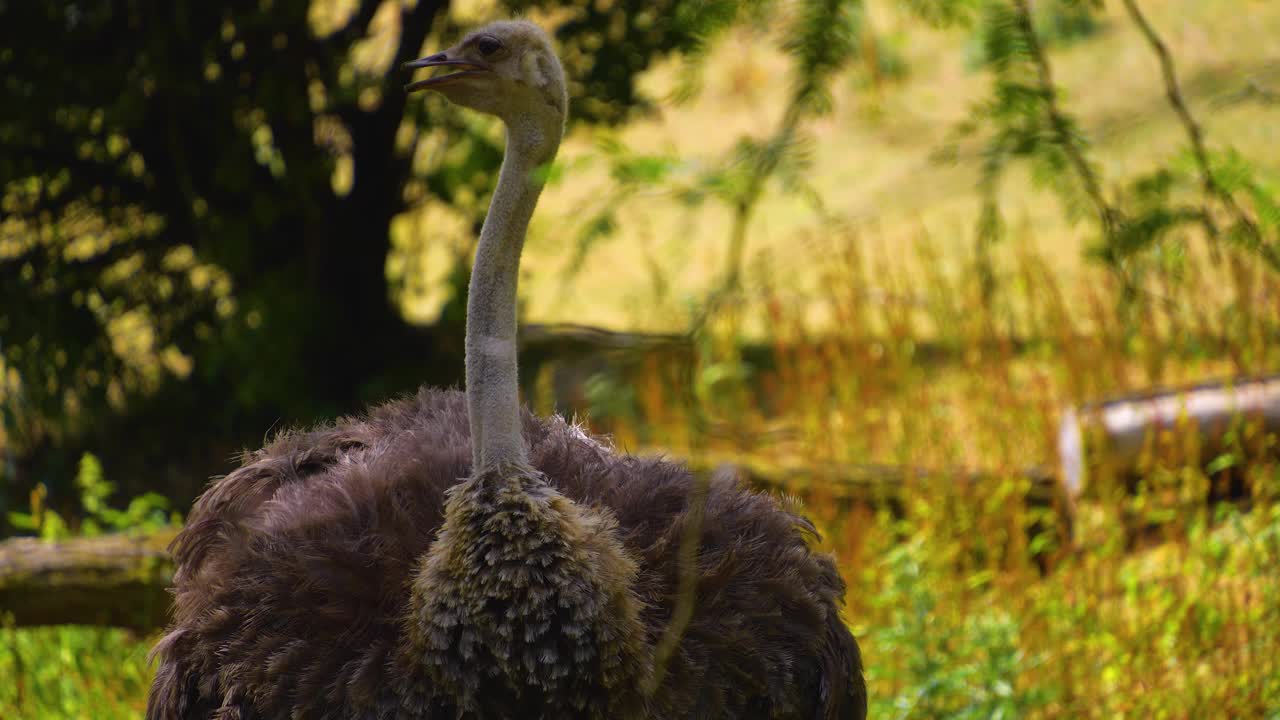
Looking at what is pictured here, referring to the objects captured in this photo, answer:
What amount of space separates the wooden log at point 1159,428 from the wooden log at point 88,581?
314 centimetres

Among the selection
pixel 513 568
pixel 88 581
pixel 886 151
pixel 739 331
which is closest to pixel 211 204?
pixel 88 581

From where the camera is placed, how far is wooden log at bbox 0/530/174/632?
428cm

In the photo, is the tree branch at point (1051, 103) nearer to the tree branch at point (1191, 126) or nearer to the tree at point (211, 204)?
the tree branch at point (1191, 126)

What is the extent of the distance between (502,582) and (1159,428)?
320cm

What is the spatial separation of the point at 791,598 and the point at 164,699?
1324 millimetres

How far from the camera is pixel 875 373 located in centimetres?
569

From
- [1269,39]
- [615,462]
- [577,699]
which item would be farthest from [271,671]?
[1269,39]

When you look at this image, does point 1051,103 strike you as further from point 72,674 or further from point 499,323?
point 72,674

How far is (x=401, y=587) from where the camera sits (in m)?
2.70

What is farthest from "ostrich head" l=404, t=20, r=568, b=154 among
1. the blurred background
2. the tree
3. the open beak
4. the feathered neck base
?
the tree

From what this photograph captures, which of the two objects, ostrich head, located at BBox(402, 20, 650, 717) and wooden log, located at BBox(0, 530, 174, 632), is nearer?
ostrich head, located at BBox(402, 20, 650, 717)

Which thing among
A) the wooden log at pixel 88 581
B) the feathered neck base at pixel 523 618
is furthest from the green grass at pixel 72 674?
the feathered neck base at pixel 523 618

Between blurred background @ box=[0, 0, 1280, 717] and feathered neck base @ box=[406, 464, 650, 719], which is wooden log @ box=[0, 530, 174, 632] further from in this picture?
→ feathered neck base @ box=[406, 464, 650, 719]

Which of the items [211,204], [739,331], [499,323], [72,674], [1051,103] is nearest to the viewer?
[1051,103]
